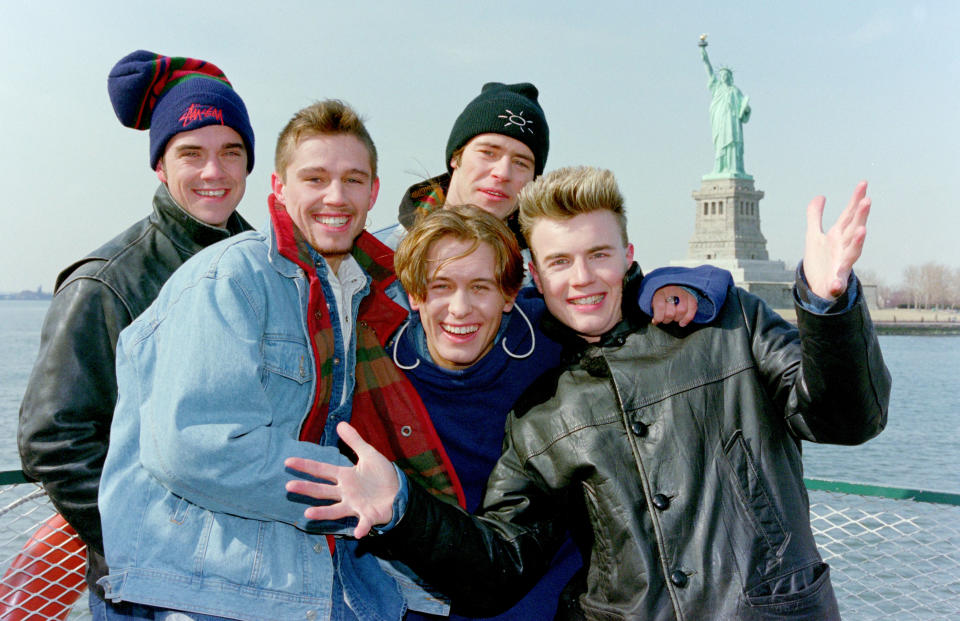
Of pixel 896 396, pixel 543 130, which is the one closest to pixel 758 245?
pixel 896 396

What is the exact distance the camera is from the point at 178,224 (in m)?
3.02

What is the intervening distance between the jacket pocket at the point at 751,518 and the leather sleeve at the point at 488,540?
1.68 ft

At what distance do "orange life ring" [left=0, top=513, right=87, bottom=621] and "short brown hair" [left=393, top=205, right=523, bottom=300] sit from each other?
1.87m

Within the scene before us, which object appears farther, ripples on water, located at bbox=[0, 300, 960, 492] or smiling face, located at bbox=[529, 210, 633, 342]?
ripples on water, located at bbox=[0, 300, 960, 492]

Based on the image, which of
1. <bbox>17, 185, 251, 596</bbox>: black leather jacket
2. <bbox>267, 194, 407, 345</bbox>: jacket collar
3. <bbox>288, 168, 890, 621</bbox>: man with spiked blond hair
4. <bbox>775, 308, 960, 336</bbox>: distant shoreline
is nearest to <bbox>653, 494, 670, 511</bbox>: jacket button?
<bbox>288, 168, 890, 621</bbox>: man with spiked blond hair

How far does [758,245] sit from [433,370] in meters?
55.2

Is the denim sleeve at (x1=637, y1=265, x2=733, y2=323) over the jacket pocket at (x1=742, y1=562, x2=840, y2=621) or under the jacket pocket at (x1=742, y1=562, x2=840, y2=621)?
over

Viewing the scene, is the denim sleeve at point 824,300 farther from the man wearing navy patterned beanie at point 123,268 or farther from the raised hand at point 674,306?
the man wearing navy patterned beanie at point 123,268

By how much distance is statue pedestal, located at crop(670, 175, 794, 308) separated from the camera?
52.5 m

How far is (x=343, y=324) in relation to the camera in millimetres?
2508

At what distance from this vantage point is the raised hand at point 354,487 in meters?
1.95

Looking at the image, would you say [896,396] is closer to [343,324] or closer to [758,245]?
[758,245]

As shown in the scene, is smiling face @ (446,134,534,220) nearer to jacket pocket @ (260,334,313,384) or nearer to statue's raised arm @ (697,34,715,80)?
jacket pocket @ (260,334,313,384)

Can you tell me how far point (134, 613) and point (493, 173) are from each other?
7.80 ft
